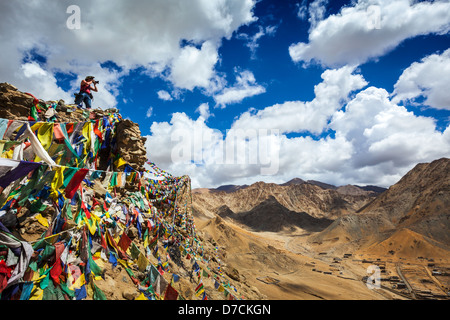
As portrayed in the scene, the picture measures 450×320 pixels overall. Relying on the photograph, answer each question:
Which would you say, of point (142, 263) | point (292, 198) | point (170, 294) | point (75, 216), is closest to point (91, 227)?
point (75, 216)

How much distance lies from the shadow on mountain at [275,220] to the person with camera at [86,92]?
3114 inches

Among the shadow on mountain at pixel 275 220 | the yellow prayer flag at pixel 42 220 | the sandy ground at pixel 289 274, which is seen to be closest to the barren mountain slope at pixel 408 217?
the sandy ground at pixel 289 274

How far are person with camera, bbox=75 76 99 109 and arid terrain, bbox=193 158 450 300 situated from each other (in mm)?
15187

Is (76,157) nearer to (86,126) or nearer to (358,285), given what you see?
(86,126)

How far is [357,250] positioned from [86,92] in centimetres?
5390

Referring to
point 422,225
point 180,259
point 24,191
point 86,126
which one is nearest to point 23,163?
point 24,191

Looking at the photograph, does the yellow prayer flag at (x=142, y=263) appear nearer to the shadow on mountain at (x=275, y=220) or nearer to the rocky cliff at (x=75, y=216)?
the rocky cliff at (x=75, y=216)

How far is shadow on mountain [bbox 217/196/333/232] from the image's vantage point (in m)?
81.7

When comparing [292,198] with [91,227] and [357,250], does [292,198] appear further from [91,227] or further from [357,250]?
[91,227]

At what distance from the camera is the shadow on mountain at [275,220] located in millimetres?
81650

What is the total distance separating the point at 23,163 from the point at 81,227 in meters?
1.75

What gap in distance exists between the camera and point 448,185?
53969 millimetres

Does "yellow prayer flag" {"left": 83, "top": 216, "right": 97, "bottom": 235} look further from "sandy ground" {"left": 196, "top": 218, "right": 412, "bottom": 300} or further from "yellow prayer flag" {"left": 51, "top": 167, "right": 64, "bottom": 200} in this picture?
"sandy ground" {"left": 196, "top": 218, "right": 412, "bottom": 300}

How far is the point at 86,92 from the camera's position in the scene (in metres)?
10.3
